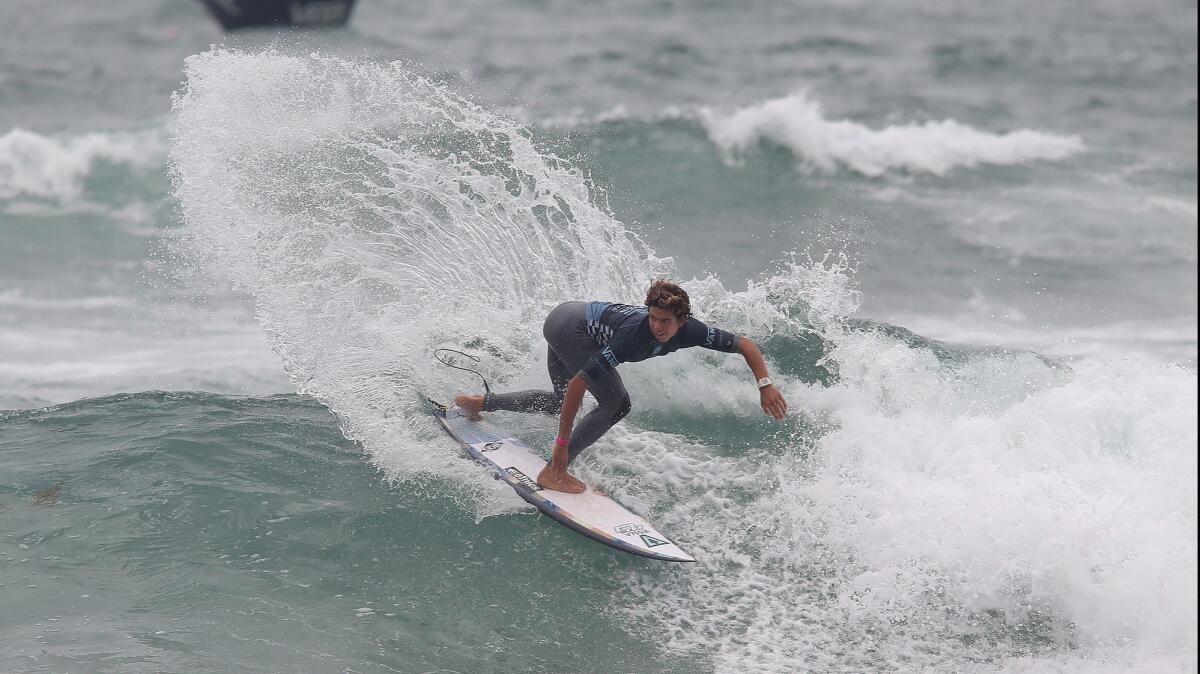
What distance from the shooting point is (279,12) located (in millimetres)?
31688

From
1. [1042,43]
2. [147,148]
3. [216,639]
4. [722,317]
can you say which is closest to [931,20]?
[1042,43]

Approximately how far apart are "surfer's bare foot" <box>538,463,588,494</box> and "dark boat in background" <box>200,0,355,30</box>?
27.8 meters

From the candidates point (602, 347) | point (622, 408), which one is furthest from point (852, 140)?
point (622, 408)

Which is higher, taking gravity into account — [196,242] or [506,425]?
[196,242]

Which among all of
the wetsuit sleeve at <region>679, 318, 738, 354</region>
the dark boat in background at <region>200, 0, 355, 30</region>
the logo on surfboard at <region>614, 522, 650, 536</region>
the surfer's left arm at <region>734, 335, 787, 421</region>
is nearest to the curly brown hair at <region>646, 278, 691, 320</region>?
the wetsuit sleeve at <region>679, 318, 738, 354</region>

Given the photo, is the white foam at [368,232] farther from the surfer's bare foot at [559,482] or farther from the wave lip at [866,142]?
the wave lip at [866,142]

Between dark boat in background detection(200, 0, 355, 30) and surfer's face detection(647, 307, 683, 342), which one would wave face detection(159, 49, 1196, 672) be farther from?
dark boat in background detection(200, 0, 355, 30)

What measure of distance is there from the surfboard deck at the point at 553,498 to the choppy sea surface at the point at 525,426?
0.16 m

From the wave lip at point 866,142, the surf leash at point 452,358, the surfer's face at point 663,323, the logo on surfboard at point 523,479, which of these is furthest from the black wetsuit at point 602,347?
the wave lip at point 866,142

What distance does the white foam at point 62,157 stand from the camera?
1678cm

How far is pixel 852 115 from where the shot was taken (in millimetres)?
20297

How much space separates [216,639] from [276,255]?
138 inches

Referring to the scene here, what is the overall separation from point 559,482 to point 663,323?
1.39 m

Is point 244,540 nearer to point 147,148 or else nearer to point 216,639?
point 216,639
